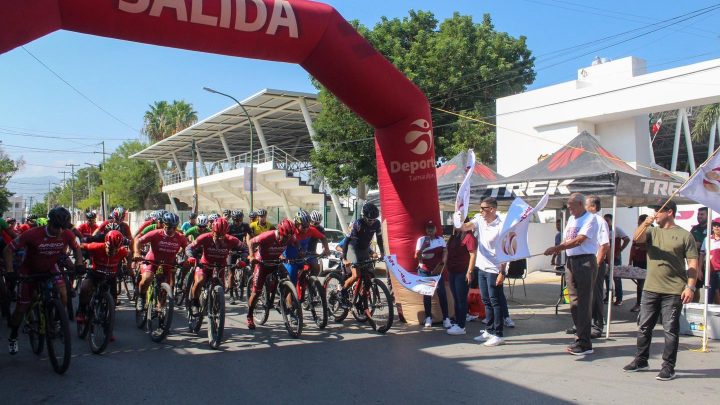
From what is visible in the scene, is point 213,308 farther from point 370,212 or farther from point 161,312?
point 370,212

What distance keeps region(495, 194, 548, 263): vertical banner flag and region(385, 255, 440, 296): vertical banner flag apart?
1.28 m

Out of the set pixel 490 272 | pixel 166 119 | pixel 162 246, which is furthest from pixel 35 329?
pixel 166 119

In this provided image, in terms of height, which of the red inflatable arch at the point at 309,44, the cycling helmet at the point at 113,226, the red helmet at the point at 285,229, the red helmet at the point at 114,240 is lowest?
the red helmet at the point at 114,240

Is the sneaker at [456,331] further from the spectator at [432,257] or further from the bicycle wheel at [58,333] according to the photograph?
the bicycle wheel at [58,333]

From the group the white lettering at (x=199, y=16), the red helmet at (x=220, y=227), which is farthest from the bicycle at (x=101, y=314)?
the white lettering at (x=199, y=16)

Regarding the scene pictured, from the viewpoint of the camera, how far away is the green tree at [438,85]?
22797 millimetres

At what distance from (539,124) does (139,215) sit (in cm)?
4238

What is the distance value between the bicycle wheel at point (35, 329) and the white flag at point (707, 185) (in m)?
7.72

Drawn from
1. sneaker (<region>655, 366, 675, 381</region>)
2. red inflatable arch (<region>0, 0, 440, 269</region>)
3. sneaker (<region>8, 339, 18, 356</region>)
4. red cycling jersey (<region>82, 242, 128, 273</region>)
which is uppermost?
red inflatable arch (<region>0, 0, 440, 269</region>)

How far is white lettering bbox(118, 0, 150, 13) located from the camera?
6891 millimetres

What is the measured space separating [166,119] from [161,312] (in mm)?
57336

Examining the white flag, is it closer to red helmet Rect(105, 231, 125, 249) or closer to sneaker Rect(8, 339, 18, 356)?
red helmet Rect(105, 231, 125, 249)

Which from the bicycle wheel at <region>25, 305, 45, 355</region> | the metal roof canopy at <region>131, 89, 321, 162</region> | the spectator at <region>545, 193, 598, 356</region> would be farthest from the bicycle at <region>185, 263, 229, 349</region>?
the metal roof canopy at <region>131, 89, 321, 162</region>

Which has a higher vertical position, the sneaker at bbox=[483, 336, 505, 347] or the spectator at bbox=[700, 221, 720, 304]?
the spectator at bbox=[700, 221, 720, 304]
